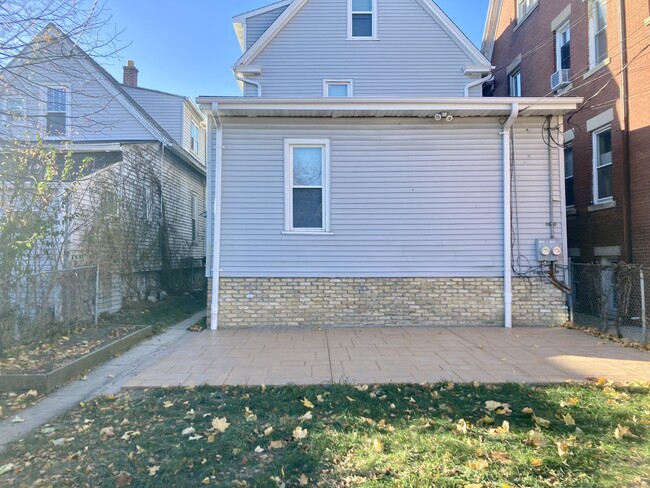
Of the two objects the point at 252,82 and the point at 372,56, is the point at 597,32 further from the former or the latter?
the point at 252,82

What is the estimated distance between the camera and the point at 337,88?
11.6 metres

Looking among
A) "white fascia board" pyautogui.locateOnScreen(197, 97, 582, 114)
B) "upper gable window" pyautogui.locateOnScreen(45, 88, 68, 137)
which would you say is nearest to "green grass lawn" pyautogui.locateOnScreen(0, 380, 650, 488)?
"upper gable window" pyautogui.locateOnScreen(45, 88, 68, 137)

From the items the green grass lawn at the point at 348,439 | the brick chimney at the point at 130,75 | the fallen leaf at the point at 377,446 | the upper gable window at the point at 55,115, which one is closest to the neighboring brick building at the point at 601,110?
the green grass lawn at the point at 348,439

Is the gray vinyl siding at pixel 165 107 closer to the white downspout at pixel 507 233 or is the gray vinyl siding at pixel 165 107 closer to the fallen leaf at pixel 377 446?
the white downspout at pixel 507 233

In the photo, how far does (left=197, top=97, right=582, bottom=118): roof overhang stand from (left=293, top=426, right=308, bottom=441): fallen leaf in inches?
232

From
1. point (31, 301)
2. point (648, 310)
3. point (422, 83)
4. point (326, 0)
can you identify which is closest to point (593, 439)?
point (648, 310)

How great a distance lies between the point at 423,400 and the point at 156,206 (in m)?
10.5

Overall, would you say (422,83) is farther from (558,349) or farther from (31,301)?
(31,301)

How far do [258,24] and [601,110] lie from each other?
9227 mm

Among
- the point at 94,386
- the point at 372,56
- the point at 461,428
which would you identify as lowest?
the point at 94,386

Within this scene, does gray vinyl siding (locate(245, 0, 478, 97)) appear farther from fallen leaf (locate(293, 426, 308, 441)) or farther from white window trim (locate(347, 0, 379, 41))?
fallen leaf (locate(293, 426, 308, 441))

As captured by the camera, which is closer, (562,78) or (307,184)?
(307,184)

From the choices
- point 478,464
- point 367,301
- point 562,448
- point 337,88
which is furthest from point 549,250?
point 337,88

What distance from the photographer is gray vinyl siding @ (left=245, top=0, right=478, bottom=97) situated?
37.3 feet
